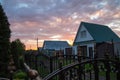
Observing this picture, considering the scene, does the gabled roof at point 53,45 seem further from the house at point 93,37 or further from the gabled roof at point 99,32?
the gabled roof at point 99,32

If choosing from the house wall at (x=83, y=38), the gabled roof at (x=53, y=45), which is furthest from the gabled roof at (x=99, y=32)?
the gabled roof at (x=53, y=45)

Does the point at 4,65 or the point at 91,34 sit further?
the point at 91,34

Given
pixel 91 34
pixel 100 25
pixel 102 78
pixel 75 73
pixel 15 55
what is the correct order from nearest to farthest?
pixel 75 73 < pixel 102 78 < pixel 15 55 < pixel 91 34 < pixel 100 25

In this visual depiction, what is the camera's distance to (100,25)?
34.5 meters

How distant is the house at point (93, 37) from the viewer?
2994 cm

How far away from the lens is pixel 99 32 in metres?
32.2

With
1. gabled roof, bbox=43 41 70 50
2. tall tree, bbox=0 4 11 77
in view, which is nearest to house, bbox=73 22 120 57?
tall tree, bbox=0 4 11 77

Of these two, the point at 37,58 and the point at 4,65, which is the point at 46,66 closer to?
the point at 37,58

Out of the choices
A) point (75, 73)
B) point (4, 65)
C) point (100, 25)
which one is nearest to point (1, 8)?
point (4, 65)

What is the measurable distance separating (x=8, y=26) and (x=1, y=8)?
94 centimetres

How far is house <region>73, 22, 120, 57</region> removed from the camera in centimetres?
2994

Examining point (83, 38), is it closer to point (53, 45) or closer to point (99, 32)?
point (99, 32)

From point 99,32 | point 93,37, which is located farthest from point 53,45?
point 93,37

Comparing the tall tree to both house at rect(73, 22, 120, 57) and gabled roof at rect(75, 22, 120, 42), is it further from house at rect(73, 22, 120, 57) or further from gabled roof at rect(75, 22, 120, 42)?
gabled roof at rect(75, 22, 120, 42)
